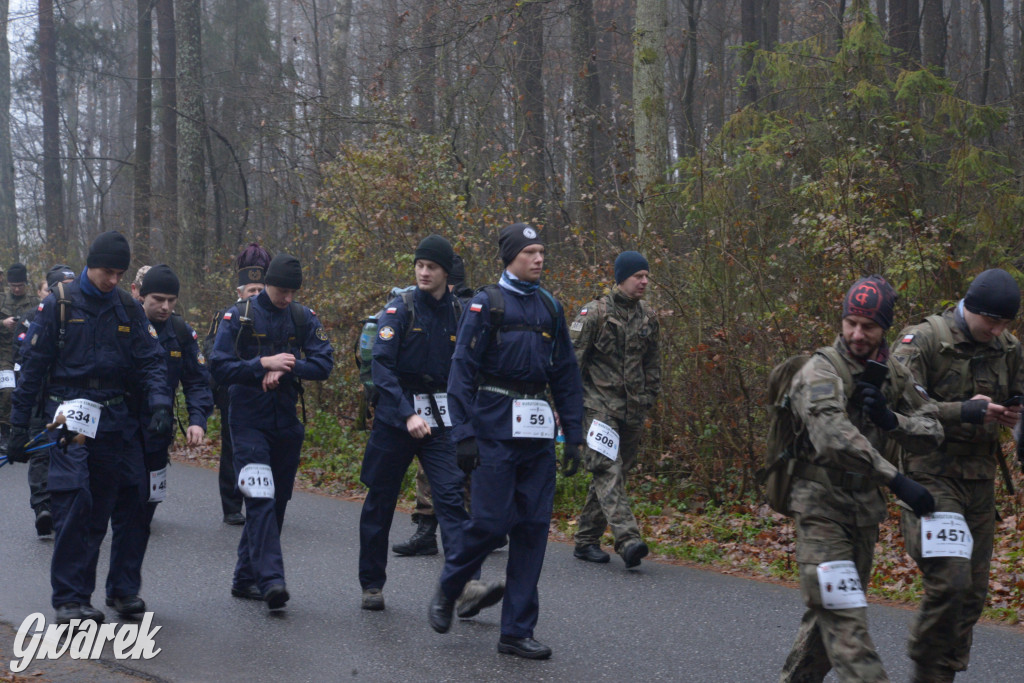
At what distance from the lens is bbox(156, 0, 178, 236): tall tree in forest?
24023 mm

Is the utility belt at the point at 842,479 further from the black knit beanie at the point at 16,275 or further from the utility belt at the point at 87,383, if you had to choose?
the black knit beanie at the point at 16,275

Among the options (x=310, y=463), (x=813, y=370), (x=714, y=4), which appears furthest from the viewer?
(x=714, y=4)

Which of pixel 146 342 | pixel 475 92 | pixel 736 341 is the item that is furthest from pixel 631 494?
pixel 475 92

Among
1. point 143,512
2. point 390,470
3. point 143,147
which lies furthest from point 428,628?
point 143,147

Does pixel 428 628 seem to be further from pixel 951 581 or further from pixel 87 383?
pixel 951 581

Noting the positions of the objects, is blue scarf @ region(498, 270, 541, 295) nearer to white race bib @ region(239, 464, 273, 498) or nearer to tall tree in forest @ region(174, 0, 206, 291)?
white race bib @ region(239, 464, 273, 498)

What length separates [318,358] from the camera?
287 inches

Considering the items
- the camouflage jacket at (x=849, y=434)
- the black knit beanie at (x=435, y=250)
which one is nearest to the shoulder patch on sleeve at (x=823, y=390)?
the camouflage jacket at (x=849, y=434)

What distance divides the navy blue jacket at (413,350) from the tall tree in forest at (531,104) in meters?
6.49

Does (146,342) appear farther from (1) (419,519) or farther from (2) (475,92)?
(2) (475,92)

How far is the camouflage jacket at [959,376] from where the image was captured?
506cm

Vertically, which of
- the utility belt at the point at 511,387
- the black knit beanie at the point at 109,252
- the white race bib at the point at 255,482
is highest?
the black knit beanie at the point at 109,252

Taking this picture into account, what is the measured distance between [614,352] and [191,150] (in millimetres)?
15907

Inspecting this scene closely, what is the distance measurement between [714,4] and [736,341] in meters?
25.2
